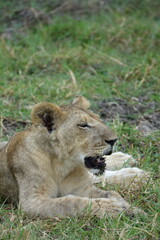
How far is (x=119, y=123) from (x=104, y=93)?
44.7 inches

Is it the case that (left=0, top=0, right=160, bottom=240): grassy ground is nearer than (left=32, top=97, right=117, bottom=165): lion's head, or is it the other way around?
(left=0, top=0, right=160, bottom=240): grassy ground

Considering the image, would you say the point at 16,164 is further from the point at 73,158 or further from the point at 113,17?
the point at 113,17

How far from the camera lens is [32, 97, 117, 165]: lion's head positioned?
4.19 metres

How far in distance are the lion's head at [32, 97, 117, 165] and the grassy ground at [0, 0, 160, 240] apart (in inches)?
18.9

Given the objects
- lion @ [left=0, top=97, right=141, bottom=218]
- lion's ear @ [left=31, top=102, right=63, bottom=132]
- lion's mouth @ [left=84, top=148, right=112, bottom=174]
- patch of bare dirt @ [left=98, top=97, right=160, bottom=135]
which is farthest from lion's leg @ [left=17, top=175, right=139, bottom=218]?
patch of bare dirt @ [left=98, top=97, right=160, bottom=135]

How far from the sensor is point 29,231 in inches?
148

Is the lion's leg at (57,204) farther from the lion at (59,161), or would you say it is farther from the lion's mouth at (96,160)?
the lion's mouth at (96,160)

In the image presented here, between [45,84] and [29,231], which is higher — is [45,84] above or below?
below

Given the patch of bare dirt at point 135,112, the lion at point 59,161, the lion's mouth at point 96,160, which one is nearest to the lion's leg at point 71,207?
the lion at point 59,161

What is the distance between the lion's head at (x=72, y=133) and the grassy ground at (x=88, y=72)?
480 millimetres

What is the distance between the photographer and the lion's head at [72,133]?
13.8 ft

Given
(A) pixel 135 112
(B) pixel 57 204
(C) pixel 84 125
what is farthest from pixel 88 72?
(B) pixel 57 204

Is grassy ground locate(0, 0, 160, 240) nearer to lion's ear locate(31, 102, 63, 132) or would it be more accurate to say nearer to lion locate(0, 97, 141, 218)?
lion locate(0, 97, 141, 218)

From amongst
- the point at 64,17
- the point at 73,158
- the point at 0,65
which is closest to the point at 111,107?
the point at 0,65
